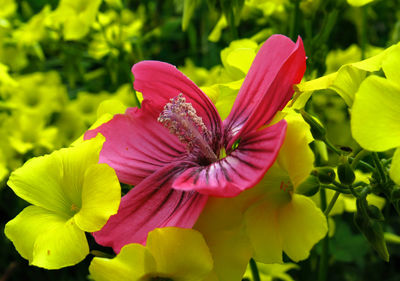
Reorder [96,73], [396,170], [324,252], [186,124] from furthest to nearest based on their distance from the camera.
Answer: [96,73] < [324,252] < [186,124] < [396,170]

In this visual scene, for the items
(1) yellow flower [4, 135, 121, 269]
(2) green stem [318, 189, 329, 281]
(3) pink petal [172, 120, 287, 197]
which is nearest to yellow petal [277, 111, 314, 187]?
(3) pink petal [172, 120, 287, 197]

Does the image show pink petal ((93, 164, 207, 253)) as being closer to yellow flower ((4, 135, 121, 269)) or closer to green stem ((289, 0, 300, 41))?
yellow flower ((4, 135, 121, 269))

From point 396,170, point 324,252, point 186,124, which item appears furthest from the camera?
point 324,252

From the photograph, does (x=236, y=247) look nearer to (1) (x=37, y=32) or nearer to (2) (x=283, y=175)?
(2) (x=283, y=175)

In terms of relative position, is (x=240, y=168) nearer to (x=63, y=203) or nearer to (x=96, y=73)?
(x=63, y=203)

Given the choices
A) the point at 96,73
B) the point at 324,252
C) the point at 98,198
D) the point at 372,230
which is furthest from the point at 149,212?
the point at 96,73

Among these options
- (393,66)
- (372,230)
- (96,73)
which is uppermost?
(393,66)

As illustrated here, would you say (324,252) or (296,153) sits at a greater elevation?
(296,153)
